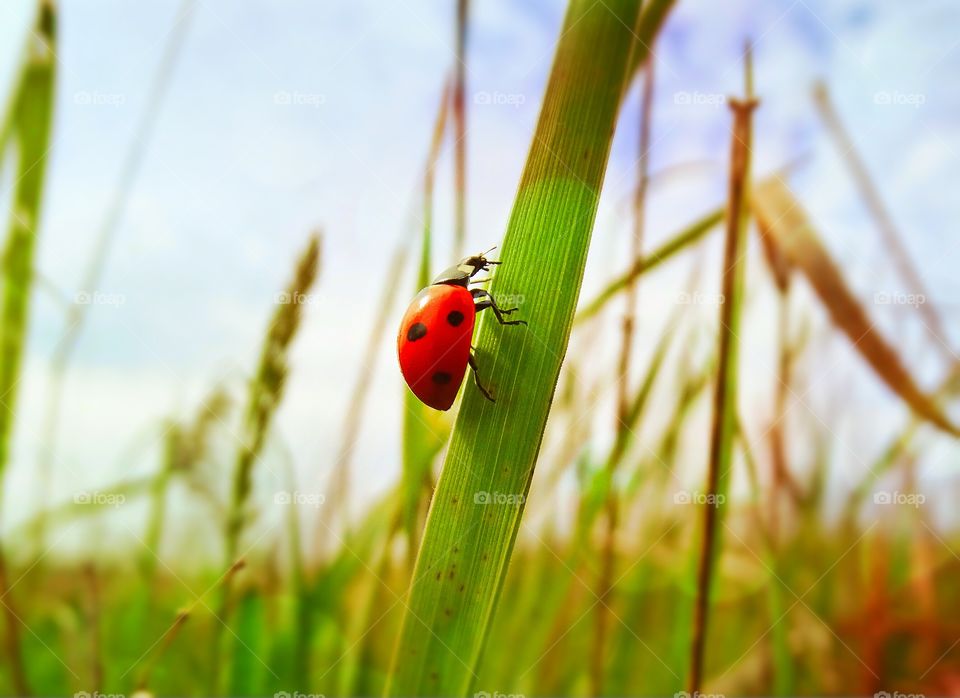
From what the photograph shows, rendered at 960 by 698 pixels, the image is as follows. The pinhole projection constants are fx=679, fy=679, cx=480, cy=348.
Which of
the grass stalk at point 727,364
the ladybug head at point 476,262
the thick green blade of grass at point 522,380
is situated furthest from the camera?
the ladybug head at point 476,262

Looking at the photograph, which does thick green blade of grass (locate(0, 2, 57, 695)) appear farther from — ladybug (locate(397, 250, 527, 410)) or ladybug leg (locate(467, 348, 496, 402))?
ladybug leg (locate(467, 348, 496, 402))

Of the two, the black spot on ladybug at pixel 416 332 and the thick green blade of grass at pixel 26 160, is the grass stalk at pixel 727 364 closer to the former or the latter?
the black spot on ladybug at pixel 416 332

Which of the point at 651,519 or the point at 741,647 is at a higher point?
the point at 651,519

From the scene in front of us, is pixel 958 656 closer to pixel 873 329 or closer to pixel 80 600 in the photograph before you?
pixel 873 329

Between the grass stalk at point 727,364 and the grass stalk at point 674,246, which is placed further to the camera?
the grass stalk at point 674,246

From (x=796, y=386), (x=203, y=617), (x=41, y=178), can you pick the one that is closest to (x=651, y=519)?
(x=796, y=386)

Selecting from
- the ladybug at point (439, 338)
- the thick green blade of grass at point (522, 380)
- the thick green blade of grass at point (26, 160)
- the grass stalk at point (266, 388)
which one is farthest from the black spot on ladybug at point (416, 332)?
the thick green blade of grass at point (26, 160)
